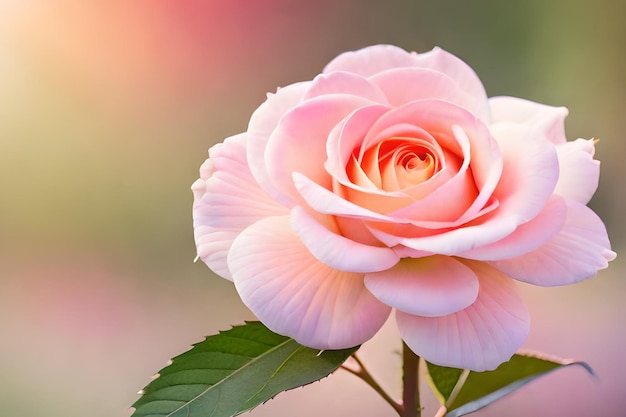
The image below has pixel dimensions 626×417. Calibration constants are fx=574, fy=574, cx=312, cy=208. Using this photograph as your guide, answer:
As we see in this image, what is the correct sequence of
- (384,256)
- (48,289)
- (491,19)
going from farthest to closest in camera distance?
(491,19) < (48,289) < (384,256)

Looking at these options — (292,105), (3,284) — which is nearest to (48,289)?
(3,284)

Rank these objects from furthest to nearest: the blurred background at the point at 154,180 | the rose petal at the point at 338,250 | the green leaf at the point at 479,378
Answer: the blurred background at the point at 154,180 → the green leaf at the point at 479,378 → the rose petal at the point at 338,250

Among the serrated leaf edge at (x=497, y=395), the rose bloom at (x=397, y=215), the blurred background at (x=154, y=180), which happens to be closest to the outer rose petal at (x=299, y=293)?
the rose bloom at (x=397, y=215)

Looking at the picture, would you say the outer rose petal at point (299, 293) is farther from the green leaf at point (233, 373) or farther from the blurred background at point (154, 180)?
the blurred background at point (154, 180)

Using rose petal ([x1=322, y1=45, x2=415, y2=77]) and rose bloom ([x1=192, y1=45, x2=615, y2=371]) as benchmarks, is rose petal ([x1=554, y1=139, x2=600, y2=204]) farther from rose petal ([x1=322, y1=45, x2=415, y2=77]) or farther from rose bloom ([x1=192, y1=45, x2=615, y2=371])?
rose petal ([x1=322, y1=45, x2=415, y2=77])

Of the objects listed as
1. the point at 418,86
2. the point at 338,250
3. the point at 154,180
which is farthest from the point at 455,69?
the point at 154,180

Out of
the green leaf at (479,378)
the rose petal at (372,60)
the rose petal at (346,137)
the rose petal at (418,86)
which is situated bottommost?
the green leaf at (479,378)

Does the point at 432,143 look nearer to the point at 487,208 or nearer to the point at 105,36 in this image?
the point at 487,208
